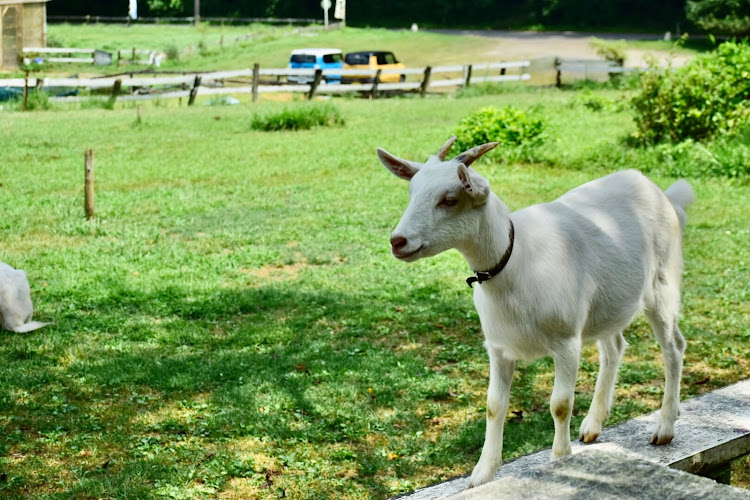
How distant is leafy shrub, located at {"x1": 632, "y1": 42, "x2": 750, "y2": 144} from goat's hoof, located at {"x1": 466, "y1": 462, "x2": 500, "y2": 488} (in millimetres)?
11482

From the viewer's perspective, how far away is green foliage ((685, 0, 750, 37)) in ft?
137

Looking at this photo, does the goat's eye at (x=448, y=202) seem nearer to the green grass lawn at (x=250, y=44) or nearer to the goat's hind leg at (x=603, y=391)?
the goat's hind leg at (x=603, y=391)

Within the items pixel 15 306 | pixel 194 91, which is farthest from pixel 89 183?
pixel 194 91

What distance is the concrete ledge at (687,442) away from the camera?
4.48m

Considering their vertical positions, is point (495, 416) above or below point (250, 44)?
below

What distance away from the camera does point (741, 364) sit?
6684 millimetres

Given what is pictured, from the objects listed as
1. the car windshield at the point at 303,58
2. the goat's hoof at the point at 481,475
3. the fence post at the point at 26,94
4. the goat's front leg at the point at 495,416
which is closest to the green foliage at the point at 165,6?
the car windshield at the point at 303,58

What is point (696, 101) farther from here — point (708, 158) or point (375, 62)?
A: point (375, 62)

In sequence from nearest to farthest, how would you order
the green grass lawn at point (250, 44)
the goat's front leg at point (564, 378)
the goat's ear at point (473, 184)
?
the goat's ear at point (473, 184), the goat's front leg at point (564, 378), the green grass lawn at point (250, 44)

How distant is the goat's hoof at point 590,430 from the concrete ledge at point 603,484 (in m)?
1.19

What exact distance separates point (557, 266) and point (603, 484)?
1.07 meters

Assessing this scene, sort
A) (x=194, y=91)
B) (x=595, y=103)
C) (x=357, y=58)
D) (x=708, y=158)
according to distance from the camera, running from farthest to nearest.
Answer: (x=357, y=58), (x=194, y=91), (x=595, y=103), (x=708, y=158)

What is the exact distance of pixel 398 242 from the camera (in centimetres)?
365

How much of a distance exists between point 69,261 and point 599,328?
6.29 m
